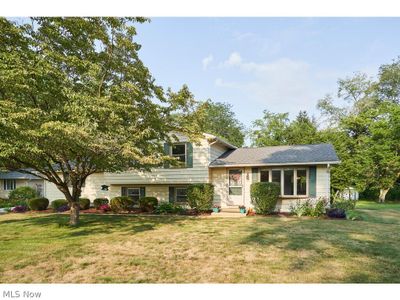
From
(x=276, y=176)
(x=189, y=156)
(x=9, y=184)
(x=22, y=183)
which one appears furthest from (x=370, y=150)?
(x=9, y=184)

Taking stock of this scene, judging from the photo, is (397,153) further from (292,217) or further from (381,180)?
(292,217)

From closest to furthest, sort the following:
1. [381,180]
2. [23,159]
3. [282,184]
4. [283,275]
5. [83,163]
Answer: [283,275], [23,159], [83,163], [282,184], [381,180]

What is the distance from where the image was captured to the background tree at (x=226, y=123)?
48.0m

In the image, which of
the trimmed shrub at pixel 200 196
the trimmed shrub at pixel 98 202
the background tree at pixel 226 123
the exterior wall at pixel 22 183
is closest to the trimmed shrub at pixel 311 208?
the trimmed shrub at pixel 200 196

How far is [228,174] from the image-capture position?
15672 mm

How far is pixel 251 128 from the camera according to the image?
35.5 metres

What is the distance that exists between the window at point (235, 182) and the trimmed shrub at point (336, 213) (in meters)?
4.63

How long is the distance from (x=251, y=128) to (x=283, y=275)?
3145cm

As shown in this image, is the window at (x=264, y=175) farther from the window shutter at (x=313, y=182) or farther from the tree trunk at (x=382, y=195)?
the tree trunk at (x=382, y=195)

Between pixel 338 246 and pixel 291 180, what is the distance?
290 inches
